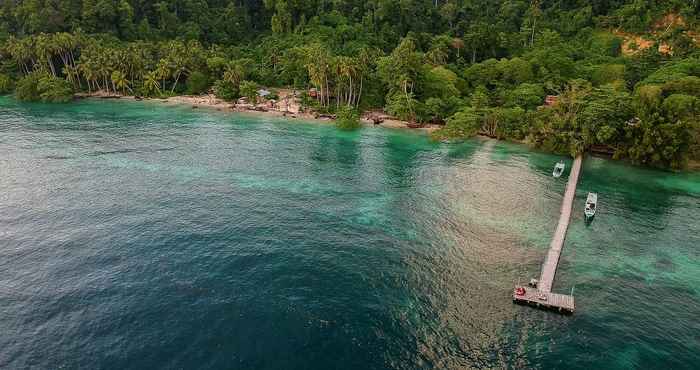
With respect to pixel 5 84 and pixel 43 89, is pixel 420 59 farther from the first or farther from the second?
pixel 5 84

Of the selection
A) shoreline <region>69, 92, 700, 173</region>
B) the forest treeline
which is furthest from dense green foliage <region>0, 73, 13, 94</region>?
shoreline <region>69, 92, 700, 173</region>

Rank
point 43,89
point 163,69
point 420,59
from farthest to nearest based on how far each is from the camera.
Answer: point 163,69, point 43,89, point 420,59

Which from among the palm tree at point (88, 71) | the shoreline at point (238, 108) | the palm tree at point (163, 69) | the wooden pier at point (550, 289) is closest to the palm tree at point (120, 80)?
the shoreline at point (238, 108)

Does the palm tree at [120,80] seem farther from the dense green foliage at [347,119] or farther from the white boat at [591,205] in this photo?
the white boat at [591,205]

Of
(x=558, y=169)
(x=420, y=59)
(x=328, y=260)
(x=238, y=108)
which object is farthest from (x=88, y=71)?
(x=558, y=169)

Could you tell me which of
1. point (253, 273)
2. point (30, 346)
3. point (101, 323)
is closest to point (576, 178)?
point (253, 273)

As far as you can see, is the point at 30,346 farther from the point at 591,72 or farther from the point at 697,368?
the point at 591,72
